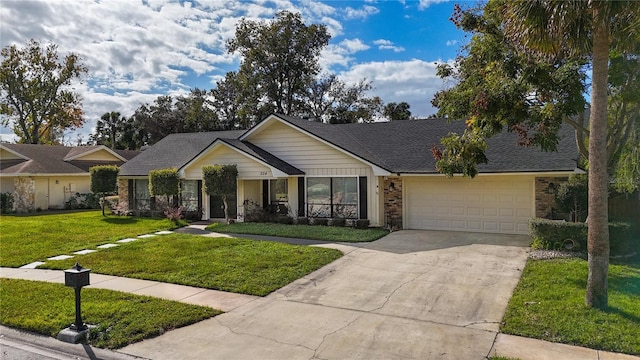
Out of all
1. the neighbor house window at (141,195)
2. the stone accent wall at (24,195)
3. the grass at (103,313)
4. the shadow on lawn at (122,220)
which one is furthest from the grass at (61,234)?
the stone accent wall at (24,195)

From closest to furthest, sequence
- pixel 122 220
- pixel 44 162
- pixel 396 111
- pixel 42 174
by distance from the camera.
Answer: pixel 122 220
pixel 42 174
pixel 44 162
pixel 396 111

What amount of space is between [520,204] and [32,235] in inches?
708

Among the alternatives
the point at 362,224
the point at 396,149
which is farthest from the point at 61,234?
the point at 396,149

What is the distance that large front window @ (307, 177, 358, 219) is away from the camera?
56.4 feet

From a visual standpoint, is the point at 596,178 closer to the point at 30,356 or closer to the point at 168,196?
the point at 30,356

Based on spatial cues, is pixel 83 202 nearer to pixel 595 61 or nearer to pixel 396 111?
pixel 396 111

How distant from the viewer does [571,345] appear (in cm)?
584

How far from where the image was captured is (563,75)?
8430 millimetres

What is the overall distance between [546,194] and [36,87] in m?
44.7

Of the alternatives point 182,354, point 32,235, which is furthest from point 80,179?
point 182,354

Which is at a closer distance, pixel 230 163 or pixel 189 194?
pixel 230 163

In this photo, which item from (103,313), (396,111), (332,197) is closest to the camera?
(103,313)

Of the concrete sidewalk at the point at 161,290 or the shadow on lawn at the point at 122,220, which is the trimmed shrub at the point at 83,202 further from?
the concrete sidewalk at the point at 161,290

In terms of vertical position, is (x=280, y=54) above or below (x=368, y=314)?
above
